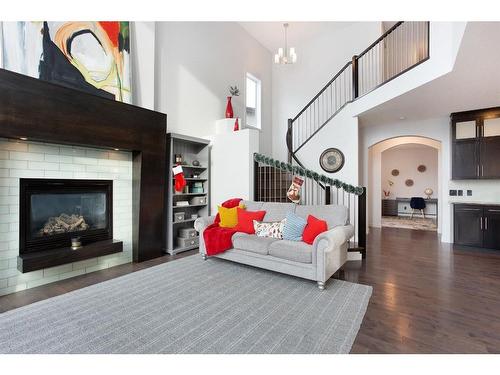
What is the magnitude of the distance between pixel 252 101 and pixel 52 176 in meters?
5.59

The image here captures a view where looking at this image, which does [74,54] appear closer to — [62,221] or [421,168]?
[62,221]

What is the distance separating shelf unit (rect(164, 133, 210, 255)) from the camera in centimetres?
433

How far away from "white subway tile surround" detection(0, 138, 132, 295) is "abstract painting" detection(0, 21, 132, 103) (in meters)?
0.87

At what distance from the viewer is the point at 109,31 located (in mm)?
3611

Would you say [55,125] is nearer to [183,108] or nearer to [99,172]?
[99,172]

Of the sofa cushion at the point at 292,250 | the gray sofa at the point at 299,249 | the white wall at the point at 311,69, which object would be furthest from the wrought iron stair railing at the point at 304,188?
the sofa cushion at the point at 292,250

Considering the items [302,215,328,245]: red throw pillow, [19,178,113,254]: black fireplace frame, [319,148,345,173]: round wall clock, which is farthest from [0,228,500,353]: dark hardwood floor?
[319,148,345,173]: round wall clock

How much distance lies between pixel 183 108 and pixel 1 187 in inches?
126

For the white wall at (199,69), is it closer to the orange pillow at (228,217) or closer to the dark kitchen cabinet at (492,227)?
the orange pillow at (228,217)

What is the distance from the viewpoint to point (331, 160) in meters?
5.68

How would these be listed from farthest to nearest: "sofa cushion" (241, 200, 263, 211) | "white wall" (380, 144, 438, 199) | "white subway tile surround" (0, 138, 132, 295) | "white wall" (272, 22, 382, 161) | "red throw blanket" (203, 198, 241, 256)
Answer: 1. "white wall" (380, 144, 438, 199)
2. "white wall" (272, 22, 382, 161)
3. "sofa cushion" (241, 200, 263, 211)
4. "red throw blanket" (203, 198, 241, 256)
5. "white subway tile surround" (0, 138, 132, 295)

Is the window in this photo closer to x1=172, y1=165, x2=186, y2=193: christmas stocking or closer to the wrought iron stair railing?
the wrought iron stair railing

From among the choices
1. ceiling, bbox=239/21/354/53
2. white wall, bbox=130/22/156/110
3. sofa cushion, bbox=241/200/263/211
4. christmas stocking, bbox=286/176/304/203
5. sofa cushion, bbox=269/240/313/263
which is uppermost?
ceiling, bbox=239/21/354/53

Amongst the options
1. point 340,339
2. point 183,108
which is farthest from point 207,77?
point 340,339
